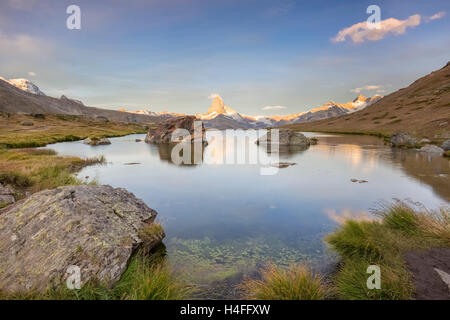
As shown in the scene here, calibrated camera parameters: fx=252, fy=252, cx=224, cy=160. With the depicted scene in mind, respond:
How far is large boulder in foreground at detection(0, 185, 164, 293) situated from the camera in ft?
20.8

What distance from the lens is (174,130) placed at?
240 ft

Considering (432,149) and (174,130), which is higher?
(174,130)

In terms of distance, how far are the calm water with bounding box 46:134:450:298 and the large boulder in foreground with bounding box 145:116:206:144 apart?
3974cm

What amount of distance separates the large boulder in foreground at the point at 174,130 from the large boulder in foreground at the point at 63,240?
6290 centimetres

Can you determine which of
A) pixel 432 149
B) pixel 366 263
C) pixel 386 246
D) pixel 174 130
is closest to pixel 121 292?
pixel 366 263

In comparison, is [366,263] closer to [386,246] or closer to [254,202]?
[386,246]

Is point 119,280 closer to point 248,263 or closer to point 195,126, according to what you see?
point 248,263

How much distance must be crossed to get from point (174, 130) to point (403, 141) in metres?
55.0

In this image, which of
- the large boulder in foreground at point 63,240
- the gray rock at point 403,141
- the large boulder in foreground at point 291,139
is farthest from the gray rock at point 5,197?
the large boulder in foreground at point 291,139

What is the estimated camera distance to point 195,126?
76062 millimetres

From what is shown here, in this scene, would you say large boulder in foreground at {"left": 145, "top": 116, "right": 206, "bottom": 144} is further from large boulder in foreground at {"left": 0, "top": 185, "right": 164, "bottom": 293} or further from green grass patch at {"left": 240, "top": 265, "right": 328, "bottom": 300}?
green grass patch at {"left": 240, "top": 265, "right": 328, "bottom": 300}
